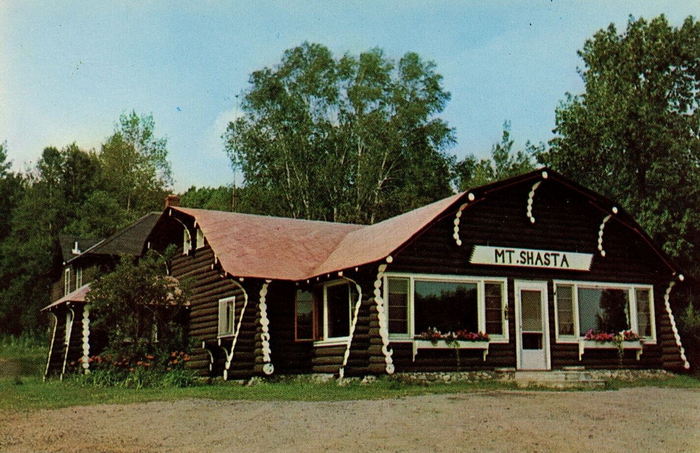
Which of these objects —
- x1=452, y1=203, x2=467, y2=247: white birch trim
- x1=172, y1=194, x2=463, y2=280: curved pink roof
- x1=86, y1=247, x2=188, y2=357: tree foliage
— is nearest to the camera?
x1=172, y1=194, x2=463, y2=280: curved pink roof

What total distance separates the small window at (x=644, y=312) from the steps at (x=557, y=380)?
314 centimetres

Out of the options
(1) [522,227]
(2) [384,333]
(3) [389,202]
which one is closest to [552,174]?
(1) [522,227]

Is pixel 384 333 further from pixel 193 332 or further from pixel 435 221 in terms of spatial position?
pixel 193 332

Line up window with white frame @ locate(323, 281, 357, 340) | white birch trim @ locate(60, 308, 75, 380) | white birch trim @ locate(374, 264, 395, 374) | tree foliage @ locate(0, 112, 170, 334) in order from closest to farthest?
white birch trim @ locate(374, 264, 395, 374)
window with white frame @ locate(323, 281, 357, 340)
white birch trim @ locate(60, 308, 75, 380)
tree foliage @ locate(0, 112, 170, 334)

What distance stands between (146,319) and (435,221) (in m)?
8.39

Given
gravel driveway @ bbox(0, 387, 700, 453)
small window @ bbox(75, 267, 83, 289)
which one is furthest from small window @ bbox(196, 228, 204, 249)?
small window @ bbox(75, 267, 83, 289)

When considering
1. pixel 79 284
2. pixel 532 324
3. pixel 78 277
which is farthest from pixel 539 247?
pixel 78 277

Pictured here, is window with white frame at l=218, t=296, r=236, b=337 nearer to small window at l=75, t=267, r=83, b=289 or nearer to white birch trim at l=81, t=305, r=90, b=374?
white birch trim at l=81, t=305, r=90, b=374

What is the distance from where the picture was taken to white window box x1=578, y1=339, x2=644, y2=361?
21.4 metres

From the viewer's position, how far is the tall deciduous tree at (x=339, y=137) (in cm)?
4106

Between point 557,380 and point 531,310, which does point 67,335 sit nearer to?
point 531,310

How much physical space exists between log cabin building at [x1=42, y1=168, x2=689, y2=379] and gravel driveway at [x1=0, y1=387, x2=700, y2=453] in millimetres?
4188

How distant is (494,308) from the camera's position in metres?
20.7

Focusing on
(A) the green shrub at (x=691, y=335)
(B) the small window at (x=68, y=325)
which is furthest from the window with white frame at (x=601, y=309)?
(B) the small window at (x=68, y=325)
